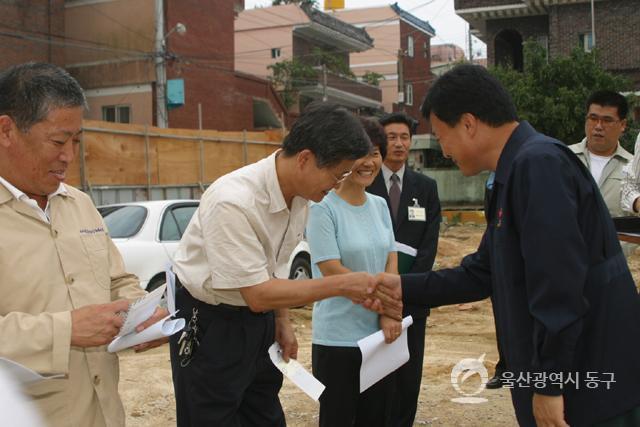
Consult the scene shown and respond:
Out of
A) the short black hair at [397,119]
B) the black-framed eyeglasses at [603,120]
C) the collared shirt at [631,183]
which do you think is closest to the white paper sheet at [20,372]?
the short black hair at [397,119]

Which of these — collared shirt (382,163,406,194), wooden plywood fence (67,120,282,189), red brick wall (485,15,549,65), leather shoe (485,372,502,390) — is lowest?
leather shoe (485,372,502,390)

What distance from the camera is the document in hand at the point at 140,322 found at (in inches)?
90.0

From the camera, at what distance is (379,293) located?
326 cm

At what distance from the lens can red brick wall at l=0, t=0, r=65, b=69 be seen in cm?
2003

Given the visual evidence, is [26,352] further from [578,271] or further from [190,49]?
[190,49]

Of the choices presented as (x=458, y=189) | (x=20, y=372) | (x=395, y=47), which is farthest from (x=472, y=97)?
(x=395, y=47)

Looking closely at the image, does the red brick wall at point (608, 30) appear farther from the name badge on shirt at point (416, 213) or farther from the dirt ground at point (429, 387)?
the name badge on shirt at point (416, 213)

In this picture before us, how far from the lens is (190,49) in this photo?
24.0m

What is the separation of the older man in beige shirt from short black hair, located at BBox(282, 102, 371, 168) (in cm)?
86

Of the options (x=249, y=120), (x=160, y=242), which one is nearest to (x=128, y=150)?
(x=160, y=242)

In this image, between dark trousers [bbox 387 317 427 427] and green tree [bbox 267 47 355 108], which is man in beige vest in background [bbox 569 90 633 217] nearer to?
dark trousers [bbox 387 317 427 427]

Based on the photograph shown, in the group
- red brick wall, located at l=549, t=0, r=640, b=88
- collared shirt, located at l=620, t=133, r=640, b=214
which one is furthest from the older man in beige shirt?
red brick wall, located at l=549, t=0, r=640, b=88

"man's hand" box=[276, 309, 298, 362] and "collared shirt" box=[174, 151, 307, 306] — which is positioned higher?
"collared shirt" box=[174, 151, 307, 306]

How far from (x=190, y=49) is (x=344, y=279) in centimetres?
2236
